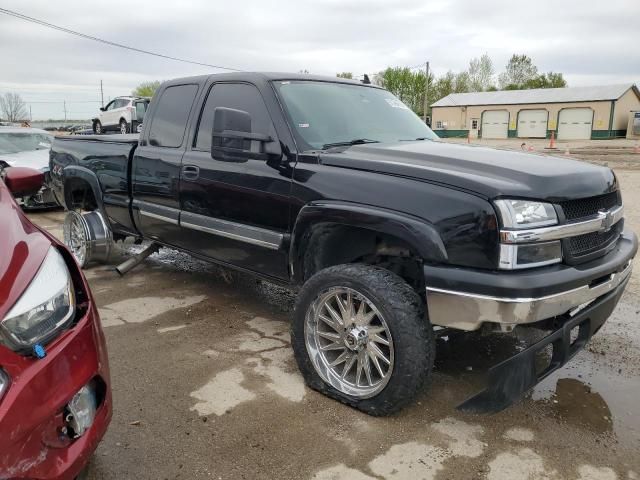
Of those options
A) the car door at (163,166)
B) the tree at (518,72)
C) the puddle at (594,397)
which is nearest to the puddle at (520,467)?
the puddle at (594,397)

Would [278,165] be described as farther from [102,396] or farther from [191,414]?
[102,396]

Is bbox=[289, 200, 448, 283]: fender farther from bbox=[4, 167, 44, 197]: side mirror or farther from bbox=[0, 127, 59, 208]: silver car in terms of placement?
bbox=[0, 127, 59, 208]: silver car

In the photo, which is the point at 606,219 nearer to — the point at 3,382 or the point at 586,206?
the point at 586,206

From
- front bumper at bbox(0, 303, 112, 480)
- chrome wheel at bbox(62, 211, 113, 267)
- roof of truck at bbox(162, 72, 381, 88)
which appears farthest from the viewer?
chrome wheel at bbox(62, 211, 113, 267)

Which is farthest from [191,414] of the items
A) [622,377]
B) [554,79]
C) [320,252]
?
[554,79]

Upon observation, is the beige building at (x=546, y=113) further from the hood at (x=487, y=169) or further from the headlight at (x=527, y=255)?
the headlight at (x=527, y=255)

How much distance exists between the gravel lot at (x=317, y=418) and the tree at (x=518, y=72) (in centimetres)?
8167

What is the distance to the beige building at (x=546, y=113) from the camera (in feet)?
150

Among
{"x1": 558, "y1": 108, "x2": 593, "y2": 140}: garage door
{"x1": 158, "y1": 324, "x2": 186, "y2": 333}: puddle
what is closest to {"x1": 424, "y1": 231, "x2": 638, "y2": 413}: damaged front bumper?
{"x1": 158, "y1": 324, "x2": 186, "y2": 333}: puddle

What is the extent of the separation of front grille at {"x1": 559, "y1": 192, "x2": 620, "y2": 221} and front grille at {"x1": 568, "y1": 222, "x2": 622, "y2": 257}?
112 millimetres

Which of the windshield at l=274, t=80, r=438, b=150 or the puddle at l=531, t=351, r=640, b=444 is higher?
the windshield at l=274, t=80, r=438, b=150

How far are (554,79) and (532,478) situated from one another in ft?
268

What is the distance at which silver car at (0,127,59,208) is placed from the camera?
384 inches

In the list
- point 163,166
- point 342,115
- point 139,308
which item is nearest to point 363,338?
point 342,115
